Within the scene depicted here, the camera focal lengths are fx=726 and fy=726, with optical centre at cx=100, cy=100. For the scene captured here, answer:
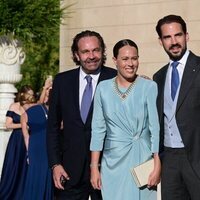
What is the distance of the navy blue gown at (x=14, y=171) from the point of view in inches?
351

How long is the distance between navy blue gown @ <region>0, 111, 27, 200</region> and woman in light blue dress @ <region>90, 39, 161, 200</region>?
4267mm

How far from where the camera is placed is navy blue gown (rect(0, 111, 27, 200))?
29.2ft

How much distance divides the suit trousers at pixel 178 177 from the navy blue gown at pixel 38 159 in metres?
3.49

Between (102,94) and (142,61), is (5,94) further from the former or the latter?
(102,94)

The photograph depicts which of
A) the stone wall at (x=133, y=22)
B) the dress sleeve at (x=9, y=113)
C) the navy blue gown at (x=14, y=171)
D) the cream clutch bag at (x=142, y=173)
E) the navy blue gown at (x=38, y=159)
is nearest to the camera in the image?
the cream clutch bag at (x=142, y=173)

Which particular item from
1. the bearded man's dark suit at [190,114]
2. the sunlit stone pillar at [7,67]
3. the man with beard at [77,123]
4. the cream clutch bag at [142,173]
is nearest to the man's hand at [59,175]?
the man with beard at [77,123]

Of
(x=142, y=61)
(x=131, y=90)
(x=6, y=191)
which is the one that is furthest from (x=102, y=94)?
(x=142, y=61)

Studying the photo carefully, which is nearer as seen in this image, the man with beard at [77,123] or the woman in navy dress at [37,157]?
the man with beard at [77,123]

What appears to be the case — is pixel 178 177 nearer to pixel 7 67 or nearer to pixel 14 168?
pixel 14 168

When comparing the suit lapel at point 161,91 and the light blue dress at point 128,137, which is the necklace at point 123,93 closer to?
the light blue dress at point 128,137

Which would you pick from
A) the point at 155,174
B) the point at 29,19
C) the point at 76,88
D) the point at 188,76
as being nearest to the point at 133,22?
the point at 29,19

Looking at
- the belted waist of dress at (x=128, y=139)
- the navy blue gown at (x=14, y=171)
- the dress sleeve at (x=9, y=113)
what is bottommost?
the navy blue gown at (x=14, y=171)

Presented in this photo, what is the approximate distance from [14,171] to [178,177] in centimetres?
449

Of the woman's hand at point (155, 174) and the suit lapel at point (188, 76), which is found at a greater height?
the suit lapel at point (188, 76)
